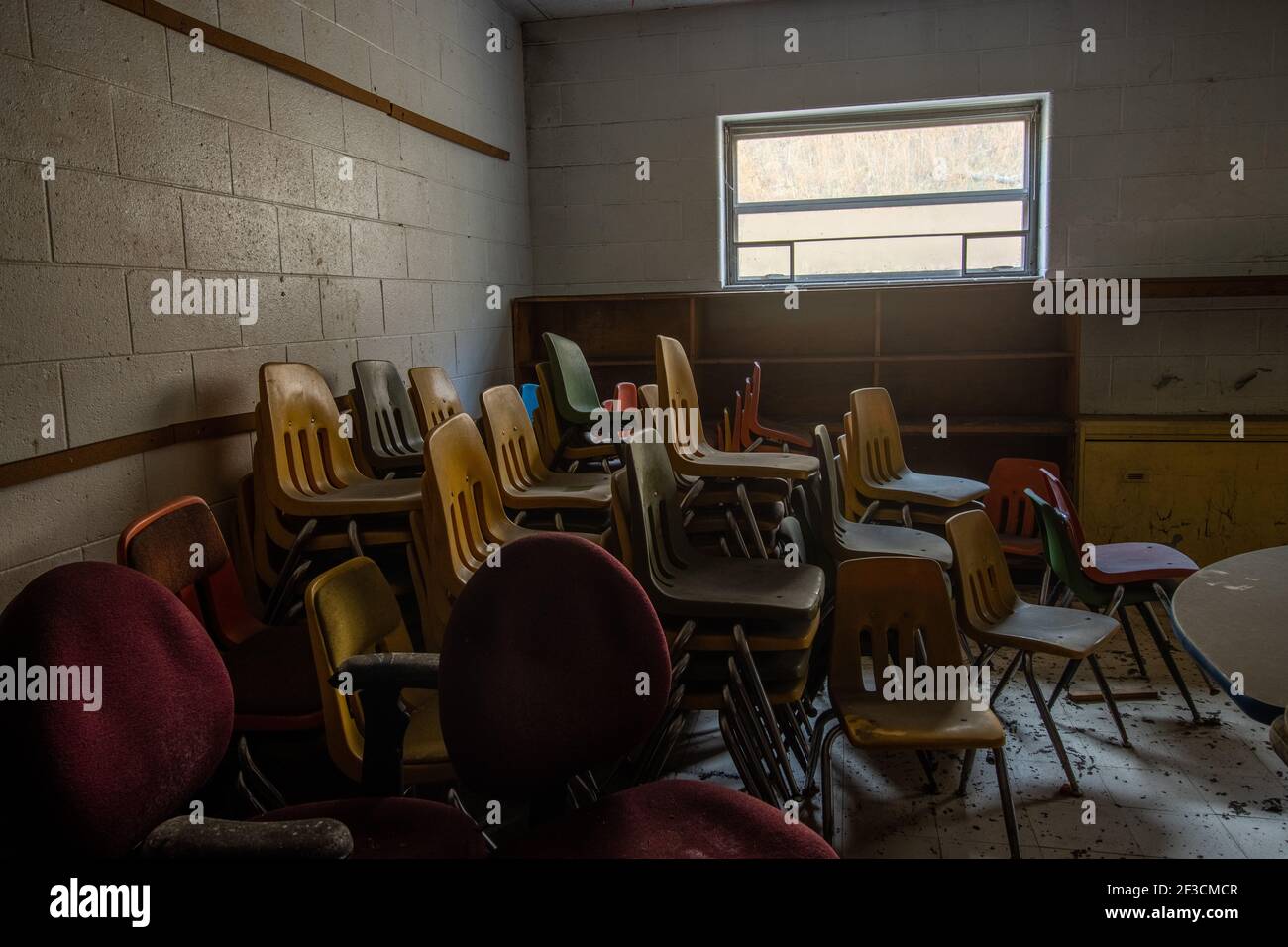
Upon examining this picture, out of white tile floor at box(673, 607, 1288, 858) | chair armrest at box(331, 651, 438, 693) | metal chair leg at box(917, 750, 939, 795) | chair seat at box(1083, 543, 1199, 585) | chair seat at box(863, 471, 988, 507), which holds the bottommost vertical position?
white tile floor at box(673, 607, 1288, 858)

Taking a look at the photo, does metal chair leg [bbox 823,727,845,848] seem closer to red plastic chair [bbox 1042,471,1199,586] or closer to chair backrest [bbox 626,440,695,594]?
chair backrest [bbox 626,440,695,594]

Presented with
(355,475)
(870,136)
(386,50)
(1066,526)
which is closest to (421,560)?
(355,475)

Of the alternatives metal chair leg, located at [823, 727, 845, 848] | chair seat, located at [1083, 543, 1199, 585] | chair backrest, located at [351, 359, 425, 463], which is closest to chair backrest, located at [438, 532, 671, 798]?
metal chair leg, located at [823, 727, 845, 848]

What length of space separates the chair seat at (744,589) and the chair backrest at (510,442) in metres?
0.73

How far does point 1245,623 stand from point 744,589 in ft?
3.34

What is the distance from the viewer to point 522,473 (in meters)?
3.12

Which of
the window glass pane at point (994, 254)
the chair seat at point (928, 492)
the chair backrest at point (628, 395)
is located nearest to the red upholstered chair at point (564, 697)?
the chair seat at point (928, 492)

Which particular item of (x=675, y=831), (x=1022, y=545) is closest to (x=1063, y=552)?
(x=1022, y=545)

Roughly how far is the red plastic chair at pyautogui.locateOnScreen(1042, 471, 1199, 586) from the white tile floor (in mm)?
445

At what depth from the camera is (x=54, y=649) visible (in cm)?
112

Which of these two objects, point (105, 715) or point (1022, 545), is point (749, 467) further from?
point (105, 715)

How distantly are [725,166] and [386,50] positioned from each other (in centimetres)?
218

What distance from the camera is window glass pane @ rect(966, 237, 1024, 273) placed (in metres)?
5.22
